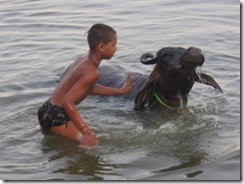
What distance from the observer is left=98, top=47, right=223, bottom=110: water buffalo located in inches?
232

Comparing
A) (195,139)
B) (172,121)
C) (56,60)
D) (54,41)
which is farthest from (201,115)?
(54,41)

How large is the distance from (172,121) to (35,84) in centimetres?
242

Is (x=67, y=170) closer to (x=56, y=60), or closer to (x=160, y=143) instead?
(x=160, y=143)

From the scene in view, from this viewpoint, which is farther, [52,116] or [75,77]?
[52,116]

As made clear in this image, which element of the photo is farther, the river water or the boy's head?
the boy's head

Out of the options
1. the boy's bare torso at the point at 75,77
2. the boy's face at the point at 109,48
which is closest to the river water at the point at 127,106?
the boy's bare torso at the point at 75,77

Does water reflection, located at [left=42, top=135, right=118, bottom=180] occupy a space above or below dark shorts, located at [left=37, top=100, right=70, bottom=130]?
below

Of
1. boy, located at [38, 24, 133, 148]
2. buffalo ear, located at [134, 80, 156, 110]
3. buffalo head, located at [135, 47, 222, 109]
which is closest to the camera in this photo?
boy, located at [38, 24, 133, 148]

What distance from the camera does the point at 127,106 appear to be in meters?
6.63

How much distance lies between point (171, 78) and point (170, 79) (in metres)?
0.03

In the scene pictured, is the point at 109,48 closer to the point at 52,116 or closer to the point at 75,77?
the point at 75,77

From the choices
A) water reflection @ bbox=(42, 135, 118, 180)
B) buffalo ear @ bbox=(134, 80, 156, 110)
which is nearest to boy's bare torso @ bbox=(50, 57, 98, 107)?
water reflection @ bbox=(42, 135, 118, 180)

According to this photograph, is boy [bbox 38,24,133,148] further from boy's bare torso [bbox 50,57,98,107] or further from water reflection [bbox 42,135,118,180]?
water reflection [bbox 42,135,118,180]

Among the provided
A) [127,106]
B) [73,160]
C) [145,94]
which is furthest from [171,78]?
[73,160]
